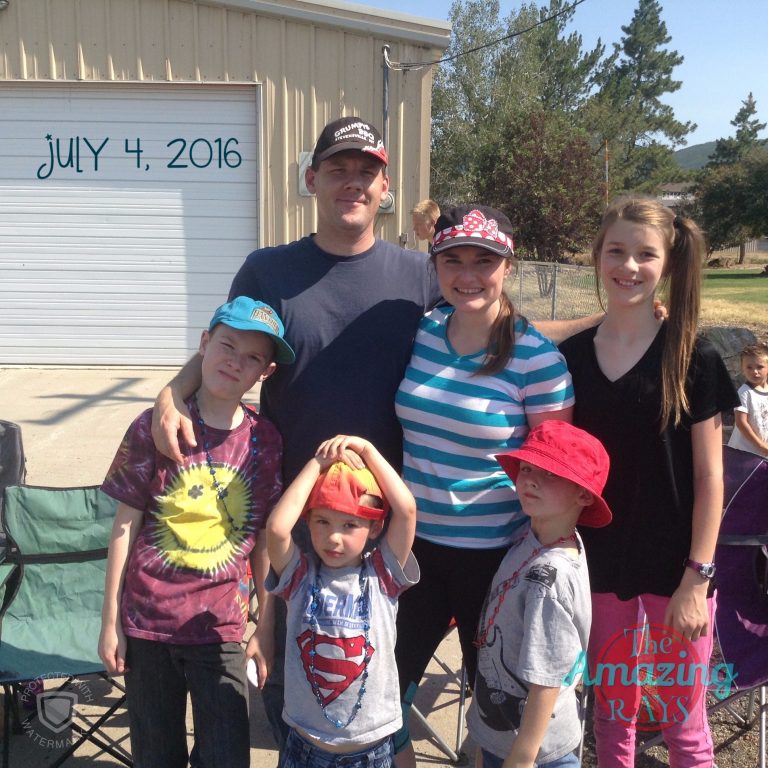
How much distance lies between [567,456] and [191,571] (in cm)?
101

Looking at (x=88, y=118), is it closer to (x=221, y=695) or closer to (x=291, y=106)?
(x=291, y=106)

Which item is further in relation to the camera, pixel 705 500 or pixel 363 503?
pixel 705 500

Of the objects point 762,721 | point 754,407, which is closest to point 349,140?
point 762,721

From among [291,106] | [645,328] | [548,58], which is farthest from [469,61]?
[645,328]

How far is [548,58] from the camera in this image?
1794 inches

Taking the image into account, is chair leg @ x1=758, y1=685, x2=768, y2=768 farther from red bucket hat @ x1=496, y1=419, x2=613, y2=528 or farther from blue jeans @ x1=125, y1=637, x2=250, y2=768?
blue jeans @ x1=125, y1=637, x2=250, y2=768

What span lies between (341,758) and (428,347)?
1072mm

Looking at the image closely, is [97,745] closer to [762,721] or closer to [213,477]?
[213,477]

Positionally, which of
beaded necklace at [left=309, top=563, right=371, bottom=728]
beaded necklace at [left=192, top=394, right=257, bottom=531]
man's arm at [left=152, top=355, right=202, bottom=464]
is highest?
man's arm at [left=152, top=355, right=202, bottom=464]

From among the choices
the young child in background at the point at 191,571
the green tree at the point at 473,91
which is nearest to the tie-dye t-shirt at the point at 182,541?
the young child in background at the point at 191,571

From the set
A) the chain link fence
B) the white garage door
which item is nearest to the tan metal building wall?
the white garage door

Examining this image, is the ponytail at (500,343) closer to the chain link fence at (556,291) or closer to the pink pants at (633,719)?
the pink pants at (633,719)

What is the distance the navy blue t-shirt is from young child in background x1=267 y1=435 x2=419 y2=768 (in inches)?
10.6

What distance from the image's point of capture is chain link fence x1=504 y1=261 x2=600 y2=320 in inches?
422
